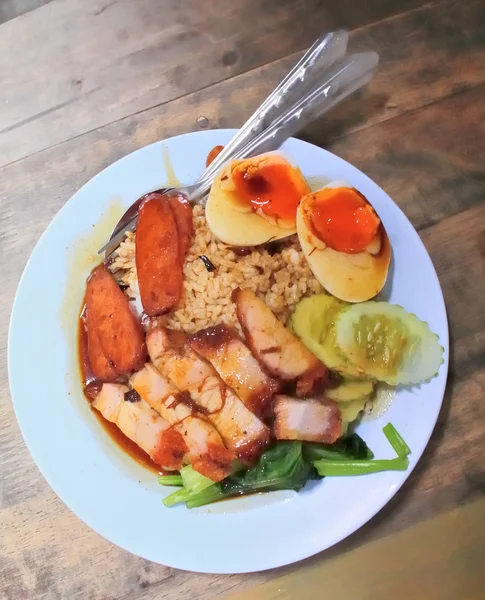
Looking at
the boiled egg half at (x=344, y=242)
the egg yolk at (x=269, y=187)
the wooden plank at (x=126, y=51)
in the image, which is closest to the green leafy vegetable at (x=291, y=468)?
the boiled egg half at (x=344, y=242)

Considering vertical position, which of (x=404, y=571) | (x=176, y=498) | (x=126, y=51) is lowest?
(x=404, y=571)

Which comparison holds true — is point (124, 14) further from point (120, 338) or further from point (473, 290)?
point (473, 290)

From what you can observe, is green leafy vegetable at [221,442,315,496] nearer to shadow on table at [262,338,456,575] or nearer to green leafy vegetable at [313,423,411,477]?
green leafy vegetable at [313,423,411,477]

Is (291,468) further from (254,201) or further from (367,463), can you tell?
(254,201)

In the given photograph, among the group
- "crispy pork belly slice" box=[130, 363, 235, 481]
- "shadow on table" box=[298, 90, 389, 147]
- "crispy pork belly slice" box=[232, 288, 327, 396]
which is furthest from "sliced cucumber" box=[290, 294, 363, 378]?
"shadow on table" box=[298, 90, 389, 147]

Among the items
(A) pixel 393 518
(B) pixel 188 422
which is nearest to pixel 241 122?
(B) pixel 188 422

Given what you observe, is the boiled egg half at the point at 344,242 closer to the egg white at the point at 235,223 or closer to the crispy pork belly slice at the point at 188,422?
the egg white at the point at 235,223

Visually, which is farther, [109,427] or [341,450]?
[109,427]

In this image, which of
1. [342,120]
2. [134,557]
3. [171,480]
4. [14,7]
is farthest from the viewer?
[14,7]
